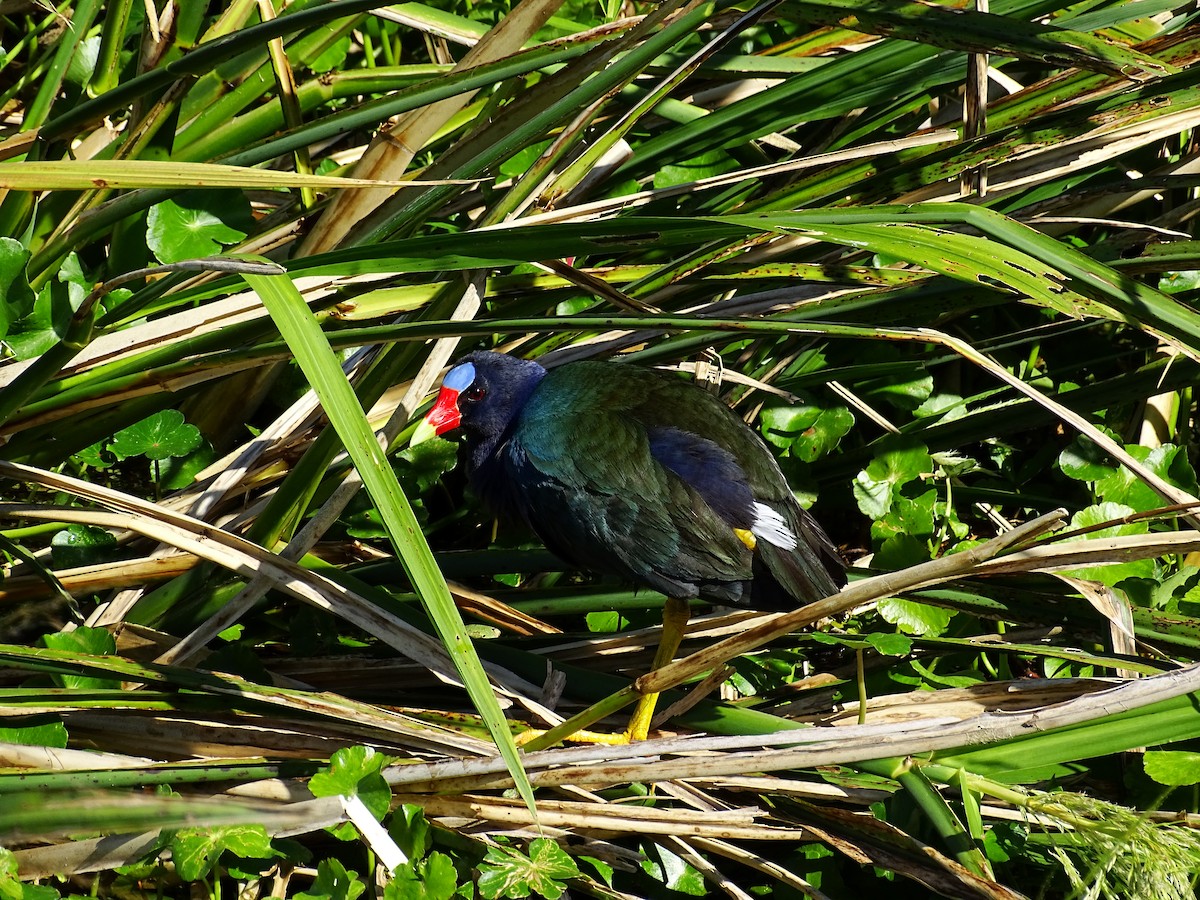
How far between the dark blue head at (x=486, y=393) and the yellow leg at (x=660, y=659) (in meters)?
0.44

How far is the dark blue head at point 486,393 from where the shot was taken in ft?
6.61

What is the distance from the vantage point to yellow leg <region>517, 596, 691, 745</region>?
1898mm

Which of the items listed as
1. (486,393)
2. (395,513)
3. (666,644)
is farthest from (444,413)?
(395,513)

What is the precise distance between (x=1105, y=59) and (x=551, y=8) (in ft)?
2.83

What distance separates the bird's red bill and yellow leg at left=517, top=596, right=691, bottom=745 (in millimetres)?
497

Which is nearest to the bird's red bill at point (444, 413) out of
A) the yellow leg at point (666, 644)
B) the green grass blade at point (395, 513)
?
the yellow leg at point (666, 644)

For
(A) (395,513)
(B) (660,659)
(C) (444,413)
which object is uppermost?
(A) (395,513)

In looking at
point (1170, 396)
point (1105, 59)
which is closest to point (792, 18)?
point (1105, 59)

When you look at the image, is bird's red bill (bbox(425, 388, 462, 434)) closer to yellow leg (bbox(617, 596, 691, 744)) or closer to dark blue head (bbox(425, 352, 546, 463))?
dark blue head (bbox(425, 352, 546, 463))

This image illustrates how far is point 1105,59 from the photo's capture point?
1.68 meters

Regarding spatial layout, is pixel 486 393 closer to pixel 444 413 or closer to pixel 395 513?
pixel 444 413

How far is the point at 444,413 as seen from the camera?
6.57 ft

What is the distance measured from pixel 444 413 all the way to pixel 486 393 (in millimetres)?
86

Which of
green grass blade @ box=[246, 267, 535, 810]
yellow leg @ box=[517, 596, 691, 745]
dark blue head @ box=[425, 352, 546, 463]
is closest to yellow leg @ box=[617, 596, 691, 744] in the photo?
yellow leg @ box=[517, 596, 691, 745]
